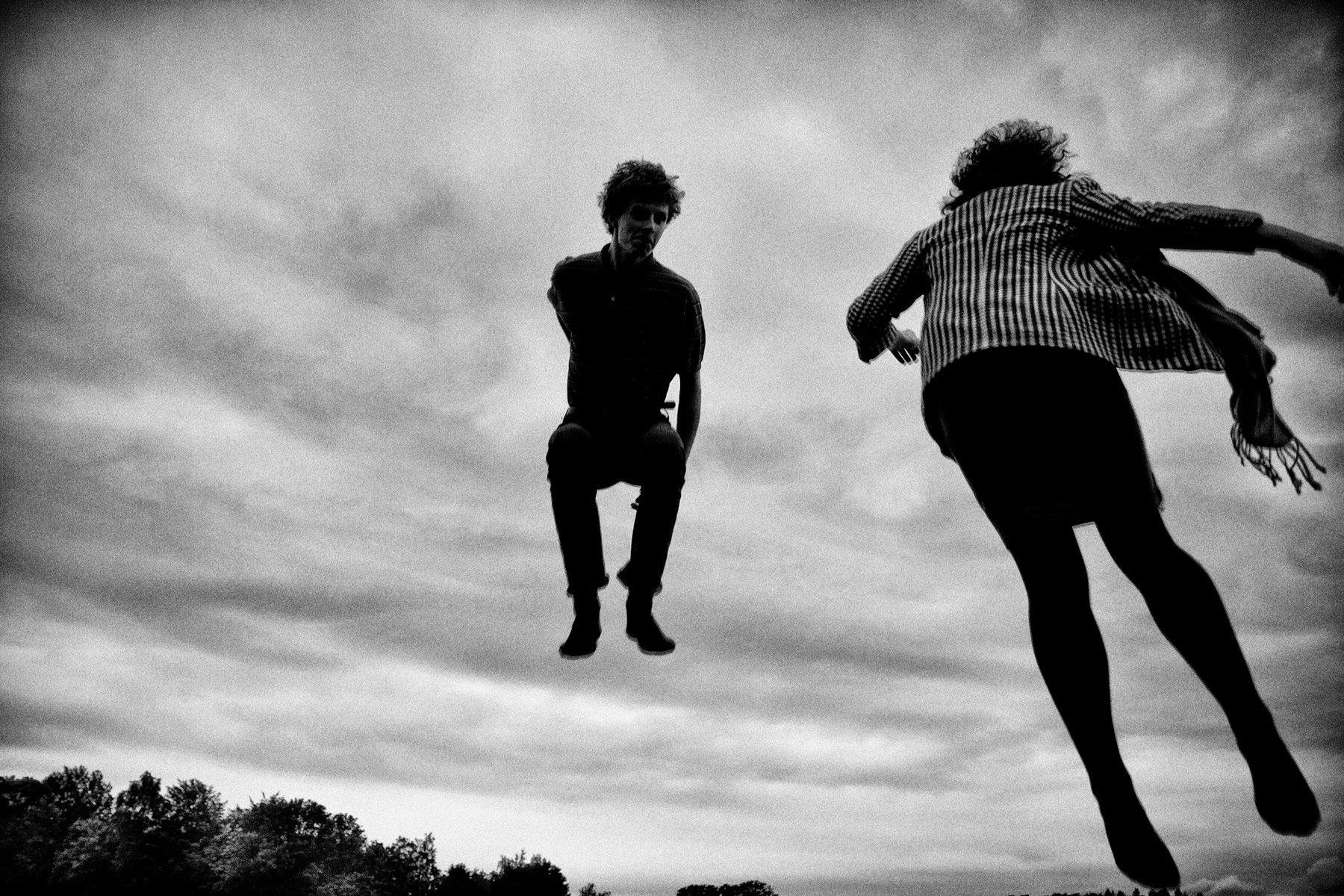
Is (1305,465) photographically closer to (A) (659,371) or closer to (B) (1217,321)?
(B) (1217,321)

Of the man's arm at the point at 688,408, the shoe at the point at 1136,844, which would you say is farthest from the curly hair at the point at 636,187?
the shoe at the point at 1136,844

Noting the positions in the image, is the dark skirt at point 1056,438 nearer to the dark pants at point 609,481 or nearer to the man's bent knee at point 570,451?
the dark pants at point 609,481

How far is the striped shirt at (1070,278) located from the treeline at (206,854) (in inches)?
1838

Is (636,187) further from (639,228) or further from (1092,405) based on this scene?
(1092,405)

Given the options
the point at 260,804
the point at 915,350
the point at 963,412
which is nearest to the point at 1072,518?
the point at 963,412

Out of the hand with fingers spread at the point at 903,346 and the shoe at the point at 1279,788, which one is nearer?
the shoe at the point at 1279,788

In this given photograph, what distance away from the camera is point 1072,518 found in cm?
270

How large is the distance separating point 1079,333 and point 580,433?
262 cm

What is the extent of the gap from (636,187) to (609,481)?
5.08 feet

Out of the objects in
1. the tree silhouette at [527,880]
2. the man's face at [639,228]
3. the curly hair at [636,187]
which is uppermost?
the curly hair at [636,187]

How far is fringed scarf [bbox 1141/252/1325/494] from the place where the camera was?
304 cm

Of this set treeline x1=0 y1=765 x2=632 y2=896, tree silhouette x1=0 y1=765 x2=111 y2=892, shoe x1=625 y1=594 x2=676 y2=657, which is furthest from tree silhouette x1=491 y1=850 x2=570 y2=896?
shoe x1=625 y1=594 x2=676 y2=657

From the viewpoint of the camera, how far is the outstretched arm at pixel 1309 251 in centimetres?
271

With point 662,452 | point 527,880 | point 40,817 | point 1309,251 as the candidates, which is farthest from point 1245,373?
point 40,817
